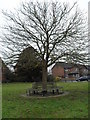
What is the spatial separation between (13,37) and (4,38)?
0.77m

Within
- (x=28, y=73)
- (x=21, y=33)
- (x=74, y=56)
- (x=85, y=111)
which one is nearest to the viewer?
(x=85, y=111)

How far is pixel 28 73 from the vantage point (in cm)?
4019

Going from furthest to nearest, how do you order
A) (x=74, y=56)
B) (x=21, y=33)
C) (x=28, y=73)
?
(x=28, y=73), (x=21, y=33), (x=74, y=56)

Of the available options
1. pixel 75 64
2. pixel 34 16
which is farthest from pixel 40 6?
pixel 75 64

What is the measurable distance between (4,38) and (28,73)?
25.1 metres

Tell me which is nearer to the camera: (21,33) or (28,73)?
(21,33)

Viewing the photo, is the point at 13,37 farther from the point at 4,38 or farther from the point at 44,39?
the point at 44,39

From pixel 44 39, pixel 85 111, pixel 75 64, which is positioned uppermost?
pixel 44 39

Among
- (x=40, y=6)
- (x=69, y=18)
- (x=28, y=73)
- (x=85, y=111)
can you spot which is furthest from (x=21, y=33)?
(x=28, y=73)

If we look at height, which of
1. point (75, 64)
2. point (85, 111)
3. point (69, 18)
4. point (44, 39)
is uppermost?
point (69, 18)

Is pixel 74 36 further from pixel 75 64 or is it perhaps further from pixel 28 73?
pixel 28 73

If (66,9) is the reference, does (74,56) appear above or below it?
below

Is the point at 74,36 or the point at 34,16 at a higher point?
the point at 34,16

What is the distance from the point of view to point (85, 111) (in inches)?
331
